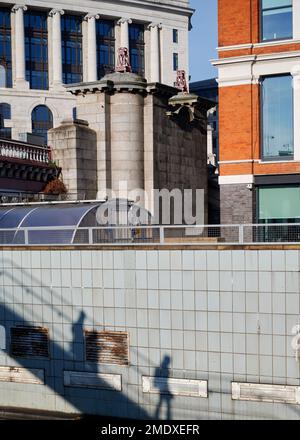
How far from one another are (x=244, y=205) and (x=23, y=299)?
9030 millimetres

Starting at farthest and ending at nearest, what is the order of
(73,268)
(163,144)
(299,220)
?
(163,144) < (299,220) < (73,268)

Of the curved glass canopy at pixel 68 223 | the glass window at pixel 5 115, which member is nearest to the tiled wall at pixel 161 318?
the curved glass canopy at pixel 68 223

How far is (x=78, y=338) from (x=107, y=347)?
973 millimetres

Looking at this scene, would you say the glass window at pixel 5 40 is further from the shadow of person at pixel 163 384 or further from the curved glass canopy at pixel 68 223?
the shadow of person at pixel 163 384

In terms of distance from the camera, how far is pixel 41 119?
82188mm

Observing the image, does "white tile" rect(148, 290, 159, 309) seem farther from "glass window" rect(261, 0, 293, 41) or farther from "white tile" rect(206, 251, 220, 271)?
"glass window" rect(261, 0, 293, 41)

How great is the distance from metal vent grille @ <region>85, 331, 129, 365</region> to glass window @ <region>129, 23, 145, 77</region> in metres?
72.2

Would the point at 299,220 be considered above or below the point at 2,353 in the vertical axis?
above

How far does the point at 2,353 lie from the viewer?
63.4ft

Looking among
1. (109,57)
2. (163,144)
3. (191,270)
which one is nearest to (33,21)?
(109,57)

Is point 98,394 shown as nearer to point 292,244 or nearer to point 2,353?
point 2,353

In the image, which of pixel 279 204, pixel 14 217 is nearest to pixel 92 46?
pixel 14 217

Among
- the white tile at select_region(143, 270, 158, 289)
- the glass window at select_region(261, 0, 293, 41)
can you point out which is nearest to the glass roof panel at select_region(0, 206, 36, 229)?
the white tile at select_region(143, 270, 158, 289)

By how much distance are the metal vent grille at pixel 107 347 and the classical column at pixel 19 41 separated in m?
65.6
